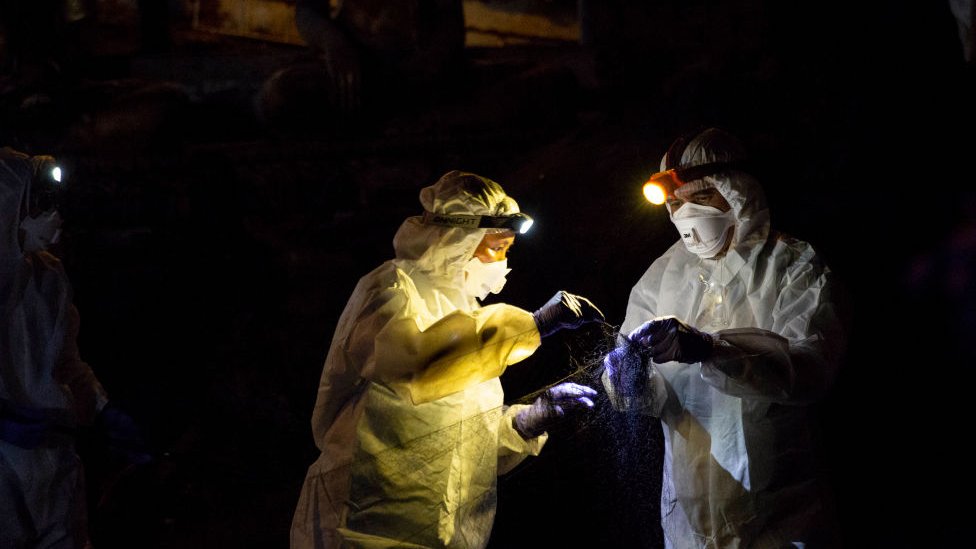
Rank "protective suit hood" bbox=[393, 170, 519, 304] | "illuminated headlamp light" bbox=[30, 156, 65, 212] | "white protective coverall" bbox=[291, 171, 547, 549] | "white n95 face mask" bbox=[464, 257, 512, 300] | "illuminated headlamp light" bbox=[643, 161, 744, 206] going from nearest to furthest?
"white protective coverall" bbox=[291, 171, 547, 549], "illuminated headlamp light" bbox=[643, 161, 744, 206], "protective suit hood" bbox=[393, 170, 519, 304], "white n95 face mask" bbox=[464, 257, 512, 300], "illuminated headlamp light" bbox=[30, 156, 65, 212]

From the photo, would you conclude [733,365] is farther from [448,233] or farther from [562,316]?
[448,233]

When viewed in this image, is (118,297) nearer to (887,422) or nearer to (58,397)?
(58,397)

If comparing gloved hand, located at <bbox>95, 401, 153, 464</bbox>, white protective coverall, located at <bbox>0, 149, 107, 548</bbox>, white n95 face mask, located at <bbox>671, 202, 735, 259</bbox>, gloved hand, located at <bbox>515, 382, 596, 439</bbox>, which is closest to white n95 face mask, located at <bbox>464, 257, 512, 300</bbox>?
gloved hand, located at <bbox>515, 382, 596, 439</bbox>

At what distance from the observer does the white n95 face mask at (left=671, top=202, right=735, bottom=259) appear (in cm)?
281

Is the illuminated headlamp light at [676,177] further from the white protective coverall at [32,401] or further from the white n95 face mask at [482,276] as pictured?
the white protective coverall at [32,401]

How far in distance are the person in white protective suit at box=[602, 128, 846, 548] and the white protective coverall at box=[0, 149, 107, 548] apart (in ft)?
8.09

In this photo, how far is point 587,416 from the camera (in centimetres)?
287

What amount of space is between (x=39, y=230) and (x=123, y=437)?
105 cm

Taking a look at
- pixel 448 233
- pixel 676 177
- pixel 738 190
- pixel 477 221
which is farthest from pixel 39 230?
pixel 738 190

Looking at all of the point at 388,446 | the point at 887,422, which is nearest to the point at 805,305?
the point at 887,422

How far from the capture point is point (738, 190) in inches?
108

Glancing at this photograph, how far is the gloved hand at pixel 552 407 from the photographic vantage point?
2.81 meters

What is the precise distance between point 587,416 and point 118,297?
4.52m

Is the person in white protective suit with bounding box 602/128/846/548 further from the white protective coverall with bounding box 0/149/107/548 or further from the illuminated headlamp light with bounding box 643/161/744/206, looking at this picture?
the white protective coverall with bounding box 0/149/107/548
